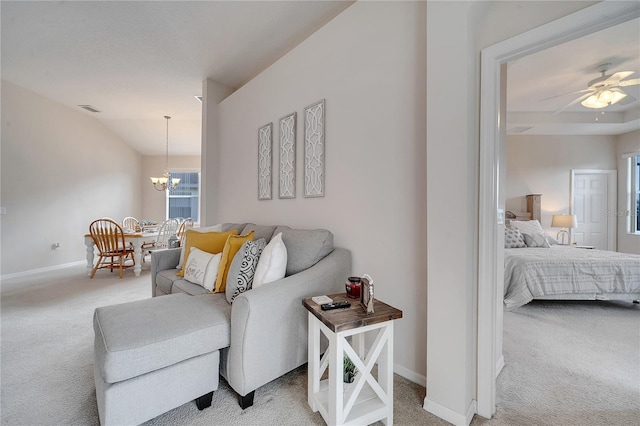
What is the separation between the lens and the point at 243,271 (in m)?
1.88

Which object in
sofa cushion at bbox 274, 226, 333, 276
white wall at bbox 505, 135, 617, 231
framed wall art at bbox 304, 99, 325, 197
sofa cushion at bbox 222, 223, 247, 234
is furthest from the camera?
white wall at bbox 505, 135, 617, 231

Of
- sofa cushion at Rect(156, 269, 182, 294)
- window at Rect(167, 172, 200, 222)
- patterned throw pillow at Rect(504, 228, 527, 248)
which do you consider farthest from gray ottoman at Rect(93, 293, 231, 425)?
window at Rect(167, 172, 200, 222)

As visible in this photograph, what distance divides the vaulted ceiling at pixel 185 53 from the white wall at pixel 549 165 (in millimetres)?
551

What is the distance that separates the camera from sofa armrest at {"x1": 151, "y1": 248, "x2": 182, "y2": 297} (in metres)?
2.84

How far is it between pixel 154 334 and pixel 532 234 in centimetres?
504

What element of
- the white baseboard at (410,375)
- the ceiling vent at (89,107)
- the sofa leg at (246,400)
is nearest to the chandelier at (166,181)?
the ceiling vent at (89,107)

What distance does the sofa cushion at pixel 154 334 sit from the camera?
1.30 meters

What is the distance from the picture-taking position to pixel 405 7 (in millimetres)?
1824

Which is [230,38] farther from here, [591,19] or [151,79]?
[591,19]

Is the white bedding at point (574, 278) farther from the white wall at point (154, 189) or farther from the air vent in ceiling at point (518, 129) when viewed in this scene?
the white wall at point (154, 189)

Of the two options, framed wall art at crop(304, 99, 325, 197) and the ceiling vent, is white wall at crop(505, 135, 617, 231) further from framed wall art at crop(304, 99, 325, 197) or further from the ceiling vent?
the ceiling vent

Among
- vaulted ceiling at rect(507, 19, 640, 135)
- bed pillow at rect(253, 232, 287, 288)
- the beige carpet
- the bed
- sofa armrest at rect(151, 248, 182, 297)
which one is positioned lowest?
the beige carpet

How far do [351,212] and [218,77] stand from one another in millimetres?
3077

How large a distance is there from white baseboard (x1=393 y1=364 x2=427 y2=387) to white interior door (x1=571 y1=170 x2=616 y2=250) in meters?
5.70
